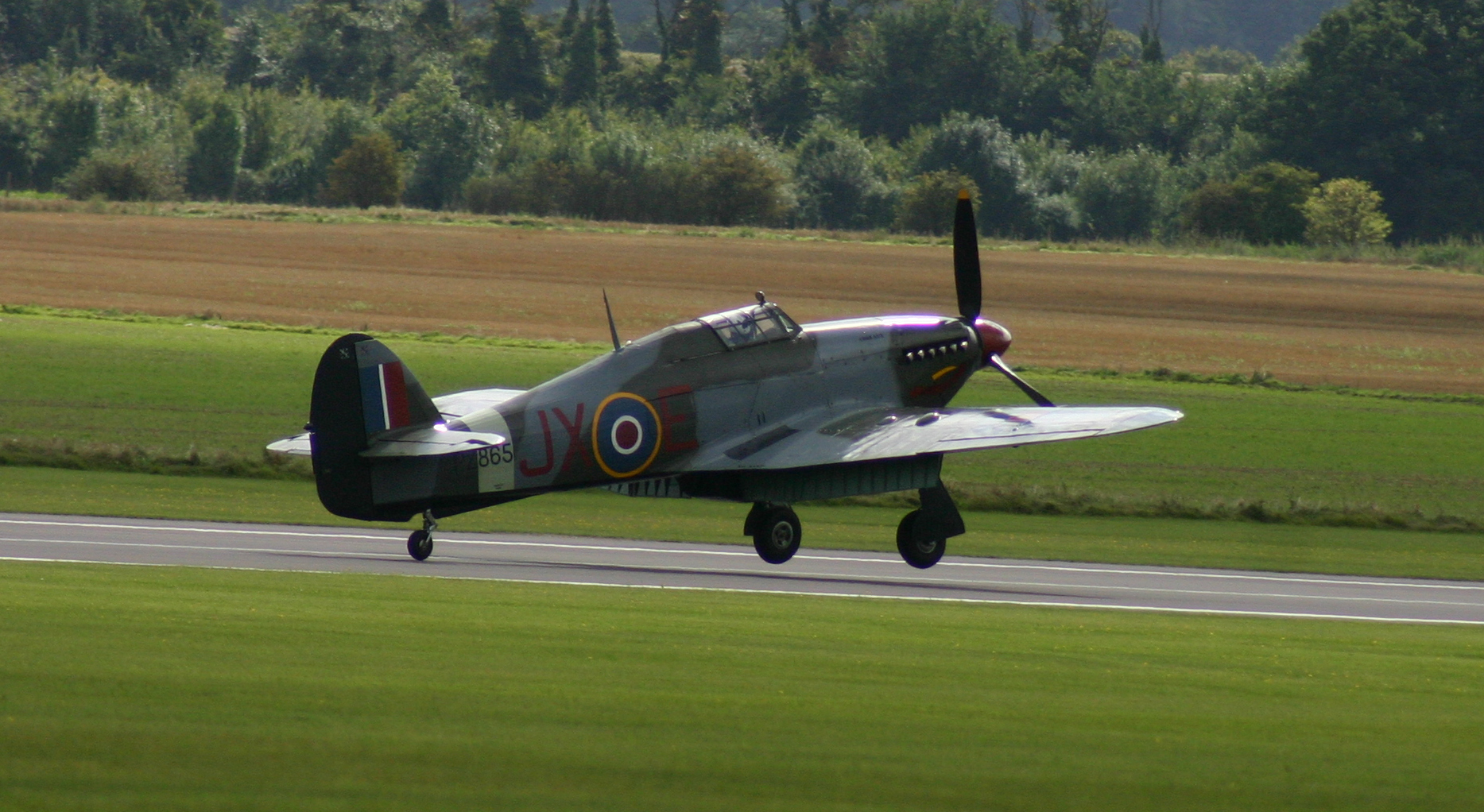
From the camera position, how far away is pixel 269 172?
4596 inches

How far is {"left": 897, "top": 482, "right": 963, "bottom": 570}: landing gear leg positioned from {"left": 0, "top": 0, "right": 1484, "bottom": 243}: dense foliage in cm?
7602

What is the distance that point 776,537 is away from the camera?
20500 millimetres

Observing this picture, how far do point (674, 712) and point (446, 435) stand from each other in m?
9.03

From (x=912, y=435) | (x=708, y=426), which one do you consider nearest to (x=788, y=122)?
(x=912, y=435)

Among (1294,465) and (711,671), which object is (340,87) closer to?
(1294,465)

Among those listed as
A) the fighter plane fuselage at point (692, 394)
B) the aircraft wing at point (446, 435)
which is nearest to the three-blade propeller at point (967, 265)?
the fighter plane fuselage at point (692, 394)

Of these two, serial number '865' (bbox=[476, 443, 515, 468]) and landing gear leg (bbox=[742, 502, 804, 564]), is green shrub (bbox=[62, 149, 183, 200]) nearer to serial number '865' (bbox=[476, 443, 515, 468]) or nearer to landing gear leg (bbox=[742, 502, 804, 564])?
landing gear leg (bbox=[742, 502, 804, 564])

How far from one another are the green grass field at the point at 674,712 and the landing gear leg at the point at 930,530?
257 inches

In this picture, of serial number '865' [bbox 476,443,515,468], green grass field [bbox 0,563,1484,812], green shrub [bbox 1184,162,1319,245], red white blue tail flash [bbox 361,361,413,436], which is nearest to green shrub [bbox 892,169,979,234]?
green shrub [bbox 1184,162,1319,245]

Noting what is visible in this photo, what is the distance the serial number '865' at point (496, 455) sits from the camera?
18.1 metres

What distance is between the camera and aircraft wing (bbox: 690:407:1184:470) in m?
19.4

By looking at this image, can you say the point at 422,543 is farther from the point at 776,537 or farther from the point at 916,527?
the point at 916,527

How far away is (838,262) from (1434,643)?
58.8 meters

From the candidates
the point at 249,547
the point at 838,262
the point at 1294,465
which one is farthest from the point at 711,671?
the point at 838,262
